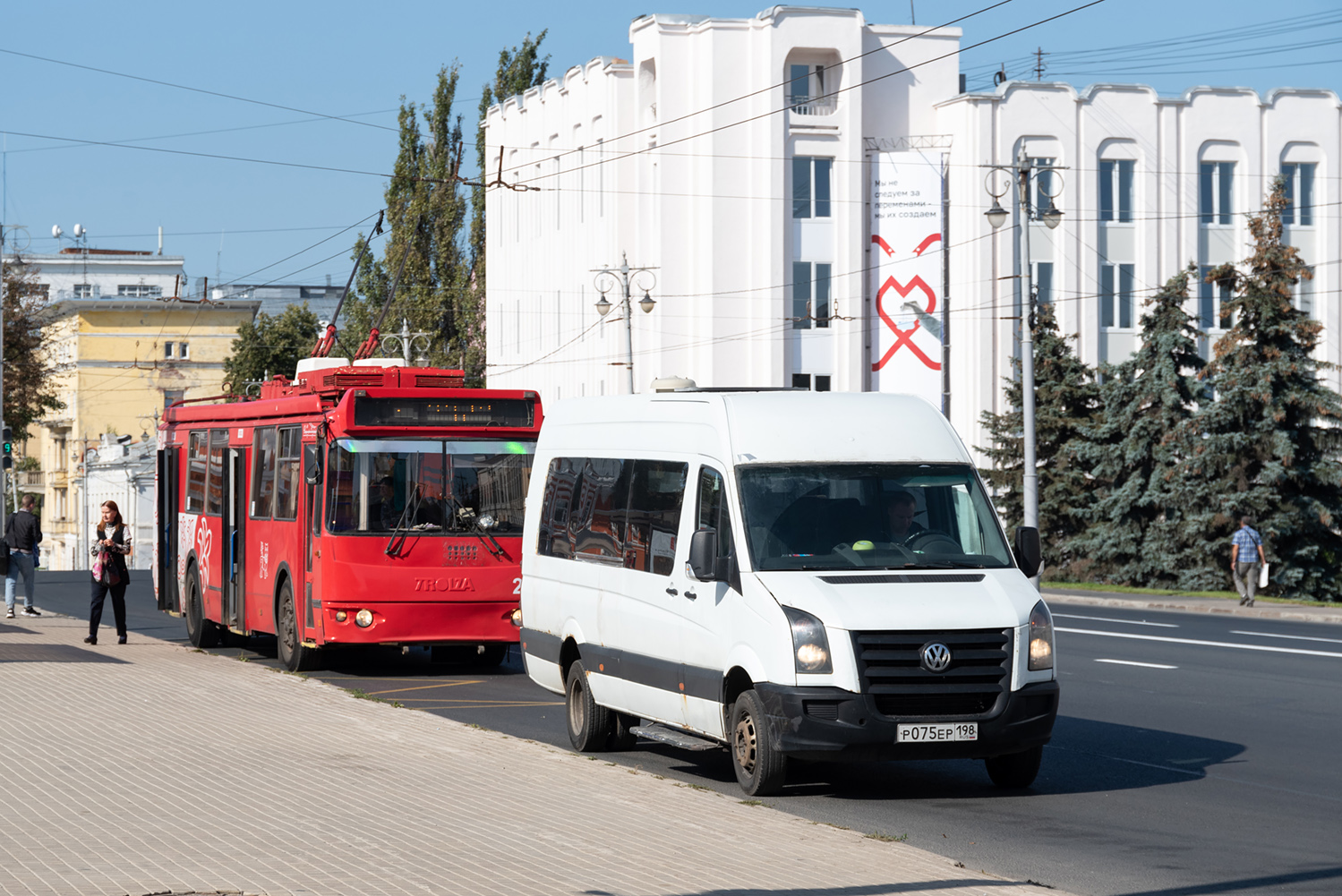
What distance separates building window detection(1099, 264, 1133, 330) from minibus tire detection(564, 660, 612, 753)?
4944 cm

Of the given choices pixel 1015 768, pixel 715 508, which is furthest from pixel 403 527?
pixel 1015 768

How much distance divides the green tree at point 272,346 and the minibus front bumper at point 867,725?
76.2m

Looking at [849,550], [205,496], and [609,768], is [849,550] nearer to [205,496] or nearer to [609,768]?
[609,768]

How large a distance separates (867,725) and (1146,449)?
38366 mm

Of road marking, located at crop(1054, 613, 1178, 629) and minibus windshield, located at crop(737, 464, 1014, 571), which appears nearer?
minibus windshield, located at crop(737, 464, 1014, 571)

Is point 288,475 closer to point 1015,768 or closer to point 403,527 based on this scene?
point 403,527

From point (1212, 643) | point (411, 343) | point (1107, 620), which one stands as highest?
point (411, 343)

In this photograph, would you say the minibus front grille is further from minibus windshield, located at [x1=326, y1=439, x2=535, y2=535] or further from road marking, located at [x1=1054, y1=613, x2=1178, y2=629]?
road marking, located at [x1=1054, y1=613, x2=1178, y2=629]

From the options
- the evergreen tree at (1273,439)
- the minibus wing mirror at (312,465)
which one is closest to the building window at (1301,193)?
the evergreen tree at (1273,439)

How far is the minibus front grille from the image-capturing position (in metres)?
10.0

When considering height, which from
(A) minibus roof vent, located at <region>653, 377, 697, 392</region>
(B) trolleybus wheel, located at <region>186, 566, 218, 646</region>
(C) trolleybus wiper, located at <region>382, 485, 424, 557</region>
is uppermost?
(A) minibus roof vent, located at <region>653, 377, 697, 392</region>

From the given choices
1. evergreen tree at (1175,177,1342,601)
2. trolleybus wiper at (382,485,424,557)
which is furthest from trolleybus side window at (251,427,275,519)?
evergreen tree at (1175,177,1342,601)

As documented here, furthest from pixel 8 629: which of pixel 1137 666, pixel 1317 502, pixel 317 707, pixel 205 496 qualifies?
pixel 1317 502

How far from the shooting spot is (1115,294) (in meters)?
60.1
